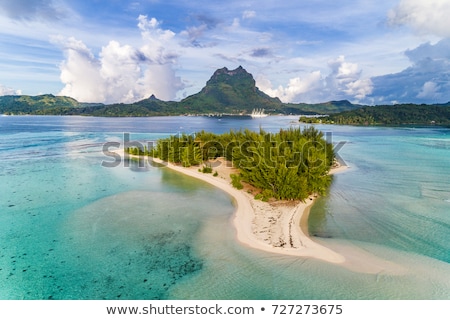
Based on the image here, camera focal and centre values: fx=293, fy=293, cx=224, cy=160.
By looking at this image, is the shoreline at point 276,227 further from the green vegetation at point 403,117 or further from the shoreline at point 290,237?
the green vegetation at point 403,117

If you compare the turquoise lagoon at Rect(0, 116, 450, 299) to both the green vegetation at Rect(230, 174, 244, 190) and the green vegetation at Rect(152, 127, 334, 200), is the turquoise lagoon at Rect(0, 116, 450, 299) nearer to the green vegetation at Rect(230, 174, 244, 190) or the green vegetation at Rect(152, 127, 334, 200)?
the green vegetation at Rect(230, 174, 244, 190)

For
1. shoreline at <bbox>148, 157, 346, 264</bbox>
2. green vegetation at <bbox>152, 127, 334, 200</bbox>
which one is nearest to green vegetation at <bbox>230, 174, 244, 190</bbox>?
green vegetation at <bbox>152, 127, 334, 200</bbox>

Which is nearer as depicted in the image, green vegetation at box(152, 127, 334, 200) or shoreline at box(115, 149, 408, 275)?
shoreline at box(115, 149, 408, 275)

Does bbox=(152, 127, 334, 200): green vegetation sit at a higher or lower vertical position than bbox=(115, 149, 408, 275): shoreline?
higher

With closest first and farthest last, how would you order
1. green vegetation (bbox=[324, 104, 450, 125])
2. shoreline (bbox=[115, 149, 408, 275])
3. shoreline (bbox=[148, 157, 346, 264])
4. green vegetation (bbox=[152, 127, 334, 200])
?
shoreline (bbox=[115, 149, 408, 275]) → shoreline (bbox=[148, 157, 346, 264]) → green vegetation (bbox=[152, 127, 334, 200]) → green vegetation (bbox=[324, 104, 450, 125])

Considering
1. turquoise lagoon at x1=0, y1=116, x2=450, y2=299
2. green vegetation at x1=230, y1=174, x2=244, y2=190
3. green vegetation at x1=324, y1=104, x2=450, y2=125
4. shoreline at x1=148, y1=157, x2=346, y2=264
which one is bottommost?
turquoise lagoon at x1=0, y1=116, x2=450, y2=299

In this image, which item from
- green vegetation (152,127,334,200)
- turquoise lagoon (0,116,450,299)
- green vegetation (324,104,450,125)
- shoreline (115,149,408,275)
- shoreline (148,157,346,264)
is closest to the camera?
turquoise lagoon (0,116,450,299)

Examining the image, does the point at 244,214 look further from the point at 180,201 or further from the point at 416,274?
the point at 416,274

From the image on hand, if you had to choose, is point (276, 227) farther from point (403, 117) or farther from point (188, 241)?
point (403, 117)

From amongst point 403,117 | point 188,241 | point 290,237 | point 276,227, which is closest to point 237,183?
point 276,227
